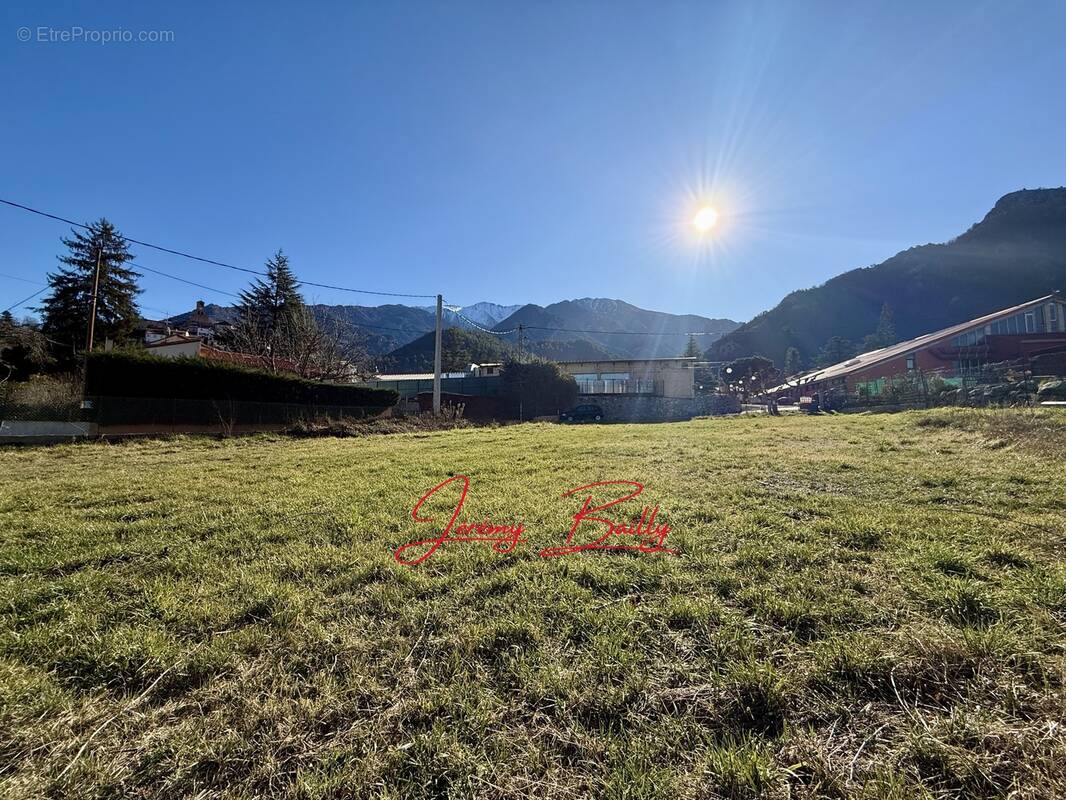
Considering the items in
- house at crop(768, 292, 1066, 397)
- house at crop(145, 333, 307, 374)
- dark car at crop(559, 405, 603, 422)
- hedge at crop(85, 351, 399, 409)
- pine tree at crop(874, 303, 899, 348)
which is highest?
pine tree at crop(874, 303, 899, 348)

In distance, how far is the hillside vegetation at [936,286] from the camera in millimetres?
61875

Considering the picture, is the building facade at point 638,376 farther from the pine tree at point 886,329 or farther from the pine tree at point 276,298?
the pine tree at point 886,329

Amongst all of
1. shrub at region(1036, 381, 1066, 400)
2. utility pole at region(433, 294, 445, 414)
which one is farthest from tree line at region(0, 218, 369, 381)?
shrub at region(1036, 381, 1066, 400)

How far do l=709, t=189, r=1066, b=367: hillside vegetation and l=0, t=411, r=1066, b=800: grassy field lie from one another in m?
85.1

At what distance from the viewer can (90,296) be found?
2447 cm

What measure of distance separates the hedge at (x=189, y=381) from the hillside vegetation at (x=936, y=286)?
8310 centimetres

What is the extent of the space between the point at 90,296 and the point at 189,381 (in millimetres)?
A: 20472

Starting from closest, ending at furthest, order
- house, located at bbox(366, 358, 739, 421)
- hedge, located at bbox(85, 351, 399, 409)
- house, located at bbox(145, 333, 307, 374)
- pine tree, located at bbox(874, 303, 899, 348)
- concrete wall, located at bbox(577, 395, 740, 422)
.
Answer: hedge, located at bbox(85, 351, 399, 409), house, located at bbox(145, 333, 307, 374), concrete wall, located at bbox(577, 395, 740, 422), house, located at bbox(366, 358, 739, 421), pine tree, located at bbox(874, 303, 899, 348)

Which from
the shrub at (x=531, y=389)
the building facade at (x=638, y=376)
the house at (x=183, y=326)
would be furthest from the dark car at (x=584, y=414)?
the house at (x=183, y=326)

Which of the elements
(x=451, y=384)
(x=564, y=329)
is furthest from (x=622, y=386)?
(x=564, y=329)

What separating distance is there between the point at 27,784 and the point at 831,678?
9.19 ft

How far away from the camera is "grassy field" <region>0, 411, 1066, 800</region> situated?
4.18 feet

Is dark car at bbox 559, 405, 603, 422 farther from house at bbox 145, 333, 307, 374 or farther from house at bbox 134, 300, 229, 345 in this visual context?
house at bbox 134, 300, 229, 345

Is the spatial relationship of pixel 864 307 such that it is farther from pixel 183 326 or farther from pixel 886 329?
pixel 183 326
